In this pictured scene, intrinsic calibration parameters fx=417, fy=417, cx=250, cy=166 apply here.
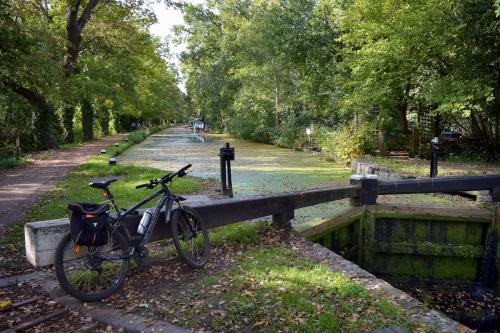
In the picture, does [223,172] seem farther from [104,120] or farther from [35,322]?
[104,120]

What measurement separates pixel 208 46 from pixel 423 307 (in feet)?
129

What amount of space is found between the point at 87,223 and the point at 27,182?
28.8ft

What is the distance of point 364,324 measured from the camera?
376 cm

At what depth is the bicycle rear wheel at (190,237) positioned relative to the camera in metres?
4.86

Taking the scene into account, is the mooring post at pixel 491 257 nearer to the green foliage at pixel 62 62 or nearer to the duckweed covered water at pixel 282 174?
the duckweed covered water at pixel 282 174

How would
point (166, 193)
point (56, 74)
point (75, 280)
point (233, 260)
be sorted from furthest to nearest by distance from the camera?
point (56, 74), point (233, 260), point (166, 193), point (75, 280)

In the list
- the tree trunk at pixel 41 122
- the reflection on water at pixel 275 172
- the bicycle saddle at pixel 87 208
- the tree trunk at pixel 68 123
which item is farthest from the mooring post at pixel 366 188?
the tree trunk at pixel 68 123

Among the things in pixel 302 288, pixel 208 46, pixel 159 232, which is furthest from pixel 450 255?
pixel 208 46

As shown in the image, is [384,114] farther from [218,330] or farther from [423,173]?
[218,330]

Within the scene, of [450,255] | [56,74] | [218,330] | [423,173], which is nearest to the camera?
[218,330]

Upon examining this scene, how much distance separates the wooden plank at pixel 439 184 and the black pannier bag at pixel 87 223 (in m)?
5.29

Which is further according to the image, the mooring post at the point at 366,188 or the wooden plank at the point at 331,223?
the mooring post at the point at 366,188

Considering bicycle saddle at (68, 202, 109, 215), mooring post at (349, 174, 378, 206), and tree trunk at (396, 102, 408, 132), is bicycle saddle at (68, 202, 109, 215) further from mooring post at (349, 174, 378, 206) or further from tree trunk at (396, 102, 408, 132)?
tree trunk at (396, 102, 408, 132)

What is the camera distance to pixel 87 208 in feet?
12.6
